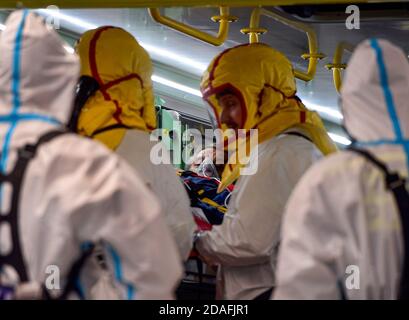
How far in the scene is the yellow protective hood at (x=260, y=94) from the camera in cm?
514

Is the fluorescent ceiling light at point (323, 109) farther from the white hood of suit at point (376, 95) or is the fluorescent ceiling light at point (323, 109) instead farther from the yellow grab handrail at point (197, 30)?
the white hood of suit at point (376, 95)

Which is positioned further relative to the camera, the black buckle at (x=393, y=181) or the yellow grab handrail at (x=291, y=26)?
the yellow grab handrail at (x=291, y=26)

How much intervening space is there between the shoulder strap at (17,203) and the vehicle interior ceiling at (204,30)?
2961 millimetres

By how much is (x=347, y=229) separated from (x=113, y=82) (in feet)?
5.71

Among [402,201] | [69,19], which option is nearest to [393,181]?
[402,201]

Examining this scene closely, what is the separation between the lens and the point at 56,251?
3.30 m

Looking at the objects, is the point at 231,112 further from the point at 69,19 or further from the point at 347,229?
the point at 69,19

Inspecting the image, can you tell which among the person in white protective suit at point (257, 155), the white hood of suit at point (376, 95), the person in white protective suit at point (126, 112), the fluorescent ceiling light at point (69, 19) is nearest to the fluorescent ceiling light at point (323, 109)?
the fluorescent ceiling light at point (69, 19)


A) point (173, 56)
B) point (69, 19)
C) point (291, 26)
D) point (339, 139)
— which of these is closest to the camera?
point (291, 26)

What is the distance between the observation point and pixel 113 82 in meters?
4.77

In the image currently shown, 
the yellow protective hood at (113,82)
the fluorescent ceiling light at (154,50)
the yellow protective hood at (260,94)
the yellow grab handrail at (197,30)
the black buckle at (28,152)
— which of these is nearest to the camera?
the black buckle at (28,152)
